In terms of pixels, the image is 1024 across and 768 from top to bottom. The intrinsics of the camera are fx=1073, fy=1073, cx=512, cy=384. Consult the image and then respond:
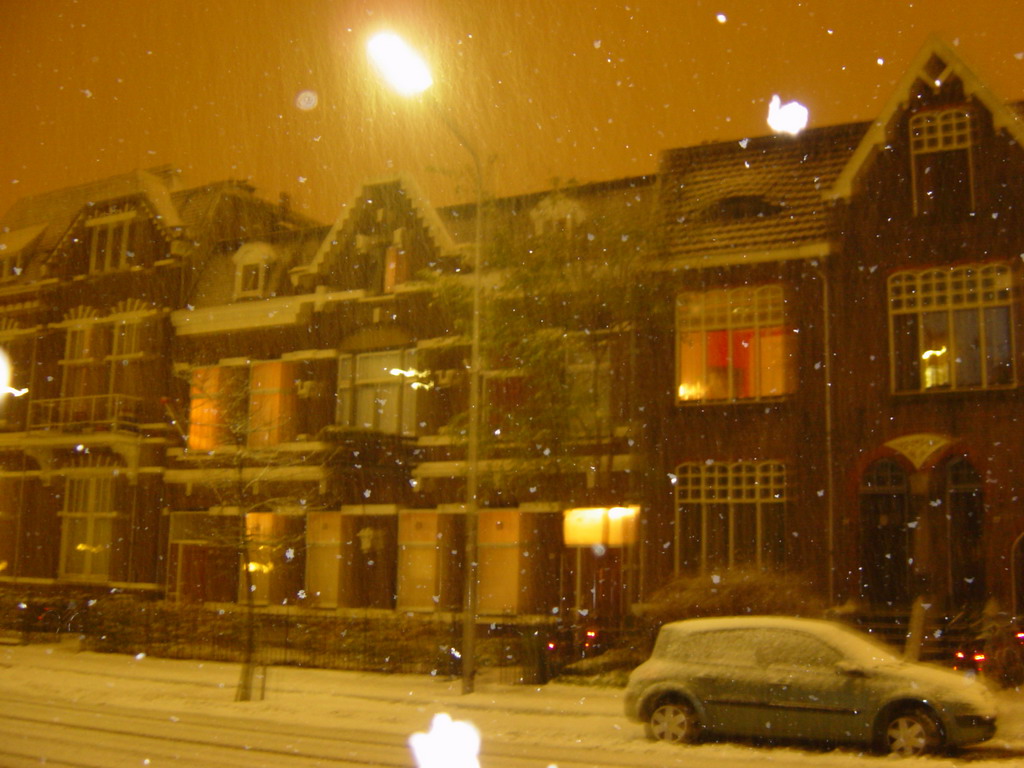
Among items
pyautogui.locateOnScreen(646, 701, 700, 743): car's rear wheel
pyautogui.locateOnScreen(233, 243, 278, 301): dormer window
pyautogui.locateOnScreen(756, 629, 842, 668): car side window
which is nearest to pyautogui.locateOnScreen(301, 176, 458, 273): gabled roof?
pyautogui.locateOnScreen(233, 243, 278, 301): dormer window

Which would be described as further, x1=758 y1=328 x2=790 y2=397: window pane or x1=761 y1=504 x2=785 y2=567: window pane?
x1=758 y1=328 x2=790 y2=397: window pane

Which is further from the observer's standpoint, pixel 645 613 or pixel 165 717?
pixel 645 613

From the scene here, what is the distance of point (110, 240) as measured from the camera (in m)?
34.2

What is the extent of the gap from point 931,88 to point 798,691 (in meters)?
14.5

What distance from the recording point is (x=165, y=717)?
53.8 ft

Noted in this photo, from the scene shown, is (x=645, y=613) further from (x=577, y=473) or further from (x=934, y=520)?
(x=934, y=520)

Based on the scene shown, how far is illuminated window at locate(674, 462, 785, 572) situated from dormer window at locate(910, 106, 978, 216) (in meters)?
6.34

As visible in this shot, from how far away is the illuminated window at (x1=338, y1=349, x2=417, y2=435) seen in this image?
28.2 meters

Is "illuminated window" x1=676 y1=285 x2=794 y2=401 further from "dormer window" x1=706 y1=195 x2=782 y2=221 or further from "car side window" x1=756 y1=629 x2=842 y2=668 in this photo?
"car side window" x1=756 y1=629 x2=842 y2=668

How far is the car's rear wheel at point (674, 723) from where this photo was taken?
13.6 metres

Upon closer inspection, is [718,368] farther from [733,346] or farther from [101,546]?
[101,546]

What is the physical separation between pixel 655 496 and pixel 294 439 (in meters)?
→ 10.9

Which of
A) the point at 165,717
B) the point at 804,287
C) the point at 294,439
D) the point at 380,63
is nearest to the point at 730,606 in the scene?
the point at 804,287

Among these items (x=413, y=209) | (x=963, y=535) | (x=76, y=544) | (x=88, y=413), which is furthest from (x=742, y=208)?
(x=76, y=544)
